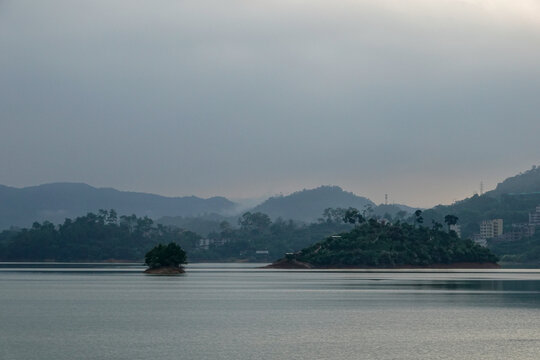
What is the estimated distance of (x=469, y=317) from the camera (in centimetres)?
11400

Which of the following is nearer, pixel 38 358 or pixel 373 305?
pixel 38 358

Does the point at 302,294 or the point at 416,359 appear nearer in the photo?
the point at 416,359

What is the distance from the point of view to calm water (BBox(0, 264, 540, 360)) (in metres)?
79.4

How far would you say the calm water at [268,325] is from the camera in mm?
79375

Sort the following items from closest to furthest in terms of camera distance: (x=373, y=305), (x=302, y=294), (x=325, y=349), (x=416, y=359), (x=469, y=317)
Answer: (x=416, y=359) → (x=325, y=349) → (x=469, y=317) → (x=373, y=305) → (x=302, y=294)

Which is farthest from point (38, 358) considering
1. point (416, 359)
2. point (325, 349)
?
point (416, 359)

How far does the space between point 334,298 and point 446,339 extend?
212 ft

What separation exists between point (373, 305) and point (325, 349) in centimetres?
5675

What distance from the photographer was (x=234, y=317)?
376 feet

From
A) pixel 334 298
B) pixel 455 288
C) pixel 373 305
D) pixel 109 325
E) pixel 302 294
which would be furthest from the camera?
pixel 455 288

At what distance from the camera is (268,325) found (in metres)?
103

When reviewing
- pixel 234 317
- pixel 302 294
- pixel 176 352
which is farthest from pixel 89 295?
pixel 176 352

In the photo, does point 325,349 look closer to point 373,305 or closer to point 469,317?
point 469,317

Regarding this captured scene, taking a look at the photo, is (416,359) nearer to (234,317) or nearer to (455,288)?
(234,317)
